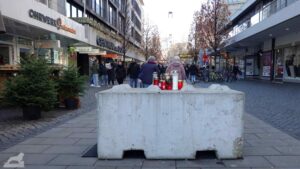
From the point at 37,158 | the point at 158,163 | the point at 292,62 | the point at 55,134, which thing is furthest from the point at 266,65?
the point at 37,158

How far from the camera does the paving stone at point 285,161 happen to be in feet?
15.9

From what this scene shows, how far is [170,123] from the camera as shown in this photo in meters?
5.14

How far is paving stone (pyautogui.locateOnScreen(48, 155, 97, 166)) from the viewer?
5.02m

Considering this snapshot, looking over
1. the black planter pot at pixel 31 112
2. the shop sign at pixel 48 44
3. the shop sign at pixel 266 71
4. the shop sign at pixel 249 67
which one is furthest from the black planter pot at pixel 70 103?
the shop sign at pixel 249 67

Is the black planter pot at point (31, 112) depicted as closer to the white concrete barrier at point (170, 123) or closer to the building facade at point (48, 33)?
the building facade at point (48, 33)

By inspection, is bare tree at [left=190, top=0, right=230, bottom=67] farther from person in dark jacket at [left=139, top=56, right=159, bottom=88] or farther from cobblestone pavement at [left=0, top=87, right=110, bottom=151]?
cobblestone pavement at [left=0, top=87, right=110, bottom=151]

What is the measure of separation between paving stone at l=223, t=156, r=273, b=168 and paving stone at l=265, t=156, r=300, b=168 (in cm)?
11

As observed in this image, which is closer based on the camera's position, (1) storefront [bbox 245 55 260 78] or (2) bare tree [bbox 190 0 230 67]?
(2) bare tree [bbox 190 0 230 67]

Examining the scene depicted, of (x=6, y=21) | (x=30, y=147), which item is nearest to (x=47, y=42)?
(x=6, y=21)

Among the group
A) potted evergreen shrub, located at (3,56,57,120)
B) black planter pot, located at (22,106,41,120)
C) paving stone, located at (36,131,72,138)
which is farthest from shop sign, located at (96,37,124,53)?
paving stone, located at (36,131,72,138)

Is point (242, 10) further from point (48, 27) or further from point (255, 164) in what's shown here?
point (255, 164)

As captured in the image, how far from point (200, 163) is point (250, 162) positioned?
781mm

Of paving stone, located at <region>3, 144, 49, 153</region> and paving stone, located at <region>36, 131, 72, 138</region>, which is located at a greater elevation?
paving stone, located at <region>36, 131, 72, 138</region>

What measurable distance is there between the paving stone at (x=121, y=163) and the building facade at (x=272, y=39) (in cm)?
1497
